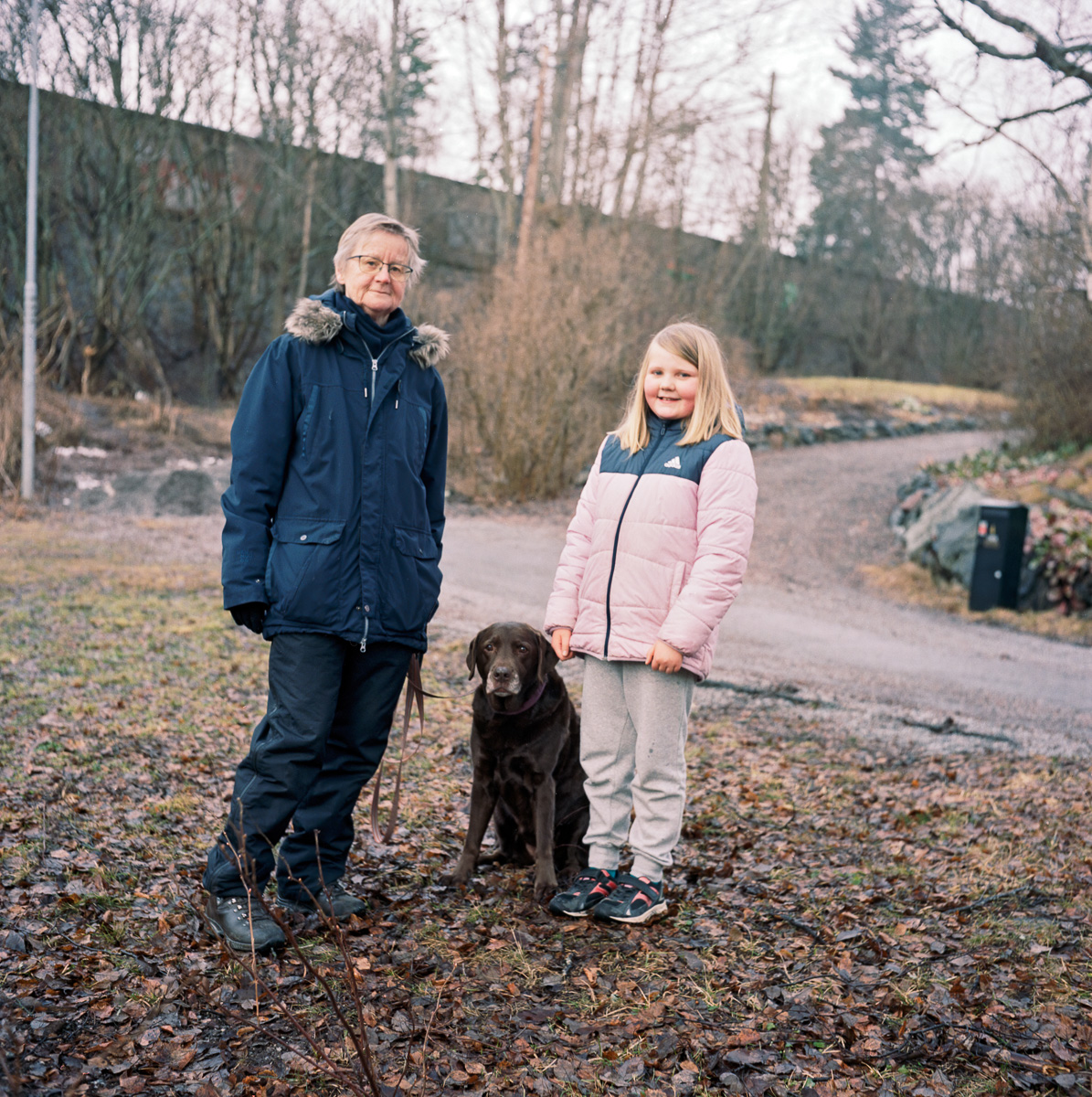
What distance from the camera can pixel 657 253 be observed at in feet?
77.7

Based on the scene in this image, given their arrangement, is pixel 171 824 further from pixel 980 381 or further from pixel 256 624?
pixel 980 381

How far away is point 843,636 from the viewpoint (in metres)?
10.4

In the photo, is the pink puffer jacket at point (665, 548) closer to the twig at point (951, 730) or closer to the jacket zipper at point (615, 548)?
the jacket zipper at point (615, 548)

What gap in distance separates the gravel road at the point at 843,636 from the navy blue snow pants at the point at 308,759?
164 inches

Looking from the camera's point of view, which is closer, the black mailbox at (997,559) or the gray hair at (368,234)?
the gray hair at (368,234)

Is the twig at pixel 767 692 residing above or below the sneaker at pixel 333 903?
below

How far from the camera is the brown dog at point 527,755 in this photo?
379 cm

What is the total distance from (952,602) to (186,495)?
37.7 ft

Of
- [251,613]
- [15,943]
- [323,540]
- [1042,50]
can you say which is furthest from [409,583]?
[1042,50]

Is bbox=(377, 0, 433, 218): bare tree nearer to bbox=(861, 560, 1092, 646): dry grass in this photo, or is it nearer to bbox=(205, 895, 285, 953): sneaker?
bbox=(861, 560, 1092, 646): dry grass

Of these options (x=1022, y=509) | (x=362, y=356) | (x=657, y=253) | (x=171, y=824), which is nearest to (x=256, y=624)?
(x=362, y=356)

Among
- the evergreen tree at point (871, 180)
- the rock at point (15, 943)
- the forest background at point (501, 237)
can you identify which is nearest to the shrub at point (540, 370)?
the forest background at point (501, 237)

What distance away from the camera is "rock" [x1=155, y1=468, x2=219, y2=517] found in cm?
1617

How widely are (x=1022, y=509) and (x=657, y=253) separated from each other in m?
13.4
